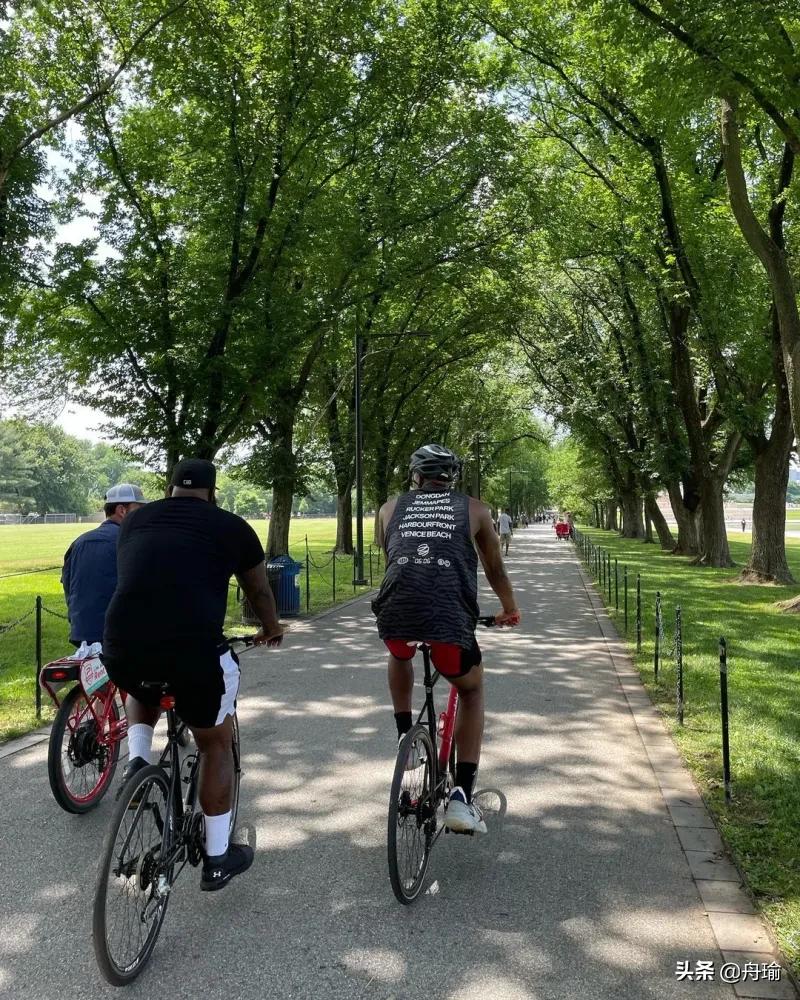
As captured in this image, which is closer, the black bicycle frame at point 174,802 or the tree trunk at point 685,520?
the black bicycle frame at point 174,802

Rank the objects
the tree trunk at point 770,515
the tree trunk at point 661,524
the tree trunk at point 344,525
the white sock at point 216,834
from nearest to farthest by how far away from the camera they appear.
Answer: the white sock at point 216,834 < the tree trunk at point 770,515 < the tree trunk at point 344,525 < the tree trunk at point 661,524

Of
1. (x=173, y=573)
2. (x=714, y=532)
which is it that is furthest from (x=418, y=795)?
(x=714, y=532)

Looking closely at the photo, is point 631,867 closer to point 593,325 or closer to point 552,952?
point 552,952

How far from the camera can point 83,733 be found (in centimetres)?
489

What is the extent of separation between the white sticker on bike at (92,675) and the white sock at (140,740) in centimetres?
119

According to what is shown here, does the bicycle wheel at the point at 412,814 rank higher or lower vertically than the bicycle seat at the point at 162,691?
lower

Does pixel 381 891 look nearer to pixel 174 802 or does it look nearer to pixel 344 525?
pixel 174 802

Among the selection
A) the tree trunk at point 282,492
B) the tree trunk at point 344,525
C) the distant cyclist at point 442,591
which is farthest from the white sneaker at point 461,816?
the tree trunk at point 344,525

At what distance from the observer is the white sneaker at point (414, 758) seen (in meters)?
Result: 3.69

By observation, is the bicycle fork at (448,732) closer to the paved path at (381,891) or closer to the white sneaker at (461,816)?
the white sneaker at (461,816)

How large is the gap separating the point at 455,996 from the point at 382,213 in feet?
45.7

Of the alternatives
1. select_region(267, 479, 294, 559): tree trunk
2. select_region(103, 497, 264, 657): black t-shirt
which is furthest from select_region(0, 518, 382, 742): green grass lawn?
select_region(103, 497, 264, 657): black t-shirt

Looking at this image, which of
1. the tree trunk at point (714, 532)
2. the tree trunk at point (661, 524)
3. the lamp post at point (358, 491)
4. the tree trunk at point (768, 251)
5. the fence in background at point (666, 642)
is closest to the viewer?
the fence in background at point (666, 642)

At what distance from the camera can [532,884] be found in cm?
397
